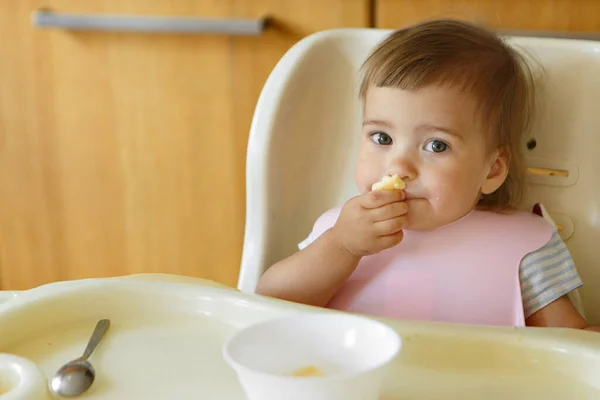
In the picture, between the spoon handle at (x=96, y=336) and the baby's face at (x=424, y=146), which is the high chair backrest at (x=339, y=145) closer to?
the baby's face at (x=424, y=146)

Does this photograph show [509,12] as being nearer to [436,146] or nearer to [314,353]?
[436,146]

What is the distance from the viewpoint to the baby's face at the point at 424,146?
860 mm

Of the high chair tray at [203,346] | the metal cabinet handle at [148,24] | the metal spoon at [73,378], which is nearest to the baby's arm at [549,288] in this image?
the high chair tray at [203,346]

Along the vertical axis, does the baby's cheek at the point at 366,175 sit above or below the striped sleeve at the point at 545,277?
above

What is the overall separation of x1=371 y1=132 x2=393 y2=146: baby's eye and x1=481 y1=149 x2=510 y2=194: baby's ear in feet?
0.42

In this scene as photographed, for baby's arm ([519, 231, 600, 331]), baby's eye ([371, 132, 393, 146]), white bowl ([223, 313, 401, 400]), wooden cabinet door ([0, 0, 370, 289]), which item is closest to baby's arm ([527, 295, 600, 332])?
baby's arm ([519, 231, 600, 331])

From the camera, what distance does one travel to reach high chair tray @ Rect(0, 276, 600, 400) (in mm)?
647

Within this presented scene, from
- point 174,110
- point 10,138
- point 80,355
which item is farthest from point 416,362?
point 10,138

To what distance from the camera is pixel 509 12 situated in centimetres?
114

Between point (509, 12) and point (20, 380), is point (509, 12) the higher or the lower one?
the higher one

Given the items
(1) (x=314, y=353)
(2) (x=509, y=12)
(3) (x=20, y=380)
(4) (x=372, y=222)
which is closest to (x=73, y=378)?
(3) (x=20, y=380)

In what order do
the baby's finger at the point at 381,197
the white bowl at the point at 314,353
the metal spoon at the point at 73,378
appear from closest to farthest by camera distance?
the white bowl at the point at 314,353
the metal spoon at the point at 73,378
the baby's finger at the point at 381,197

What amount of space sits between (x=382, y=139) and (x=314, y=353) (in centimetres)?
35

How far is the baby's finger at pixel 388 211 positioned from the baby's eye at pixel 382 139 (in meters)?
0.07
